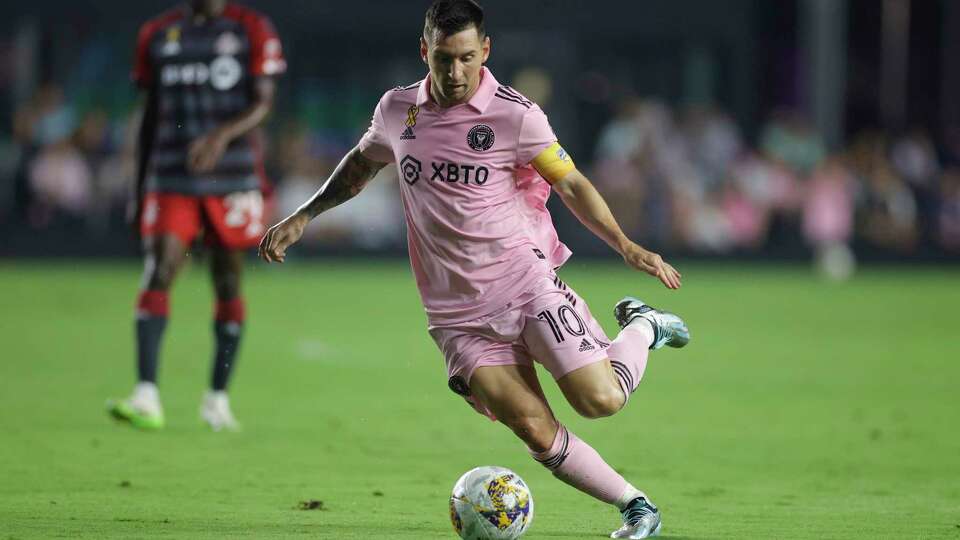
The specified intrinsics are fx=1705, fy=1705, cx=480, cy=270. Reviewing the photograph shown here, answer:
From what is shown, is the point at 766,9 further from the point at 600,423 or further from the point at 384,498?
the point at 384,498

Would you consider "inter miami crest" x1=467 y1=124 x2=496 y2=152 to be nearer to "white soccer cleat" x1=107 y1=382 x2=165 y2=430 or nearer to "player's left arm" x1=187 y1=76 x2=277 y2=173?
"player's left arm" x1=187 y1=76 x2=277 y2=173

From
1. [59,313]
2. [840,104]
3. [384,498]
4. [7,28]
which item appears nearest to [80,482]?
[384,498]

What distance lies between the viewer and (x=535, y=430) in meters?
6.37

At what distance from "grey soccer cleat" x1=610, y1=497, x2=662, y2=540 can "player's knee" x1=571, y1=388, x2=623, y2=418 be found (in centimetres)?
35

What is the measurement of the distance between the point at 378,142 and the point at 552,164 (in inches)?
29.1

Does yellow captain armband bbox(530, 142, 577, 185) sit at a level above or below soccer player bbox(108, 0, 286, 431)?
above

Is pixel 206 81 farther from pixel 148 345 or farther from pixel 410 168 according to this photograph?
pixel 410 168

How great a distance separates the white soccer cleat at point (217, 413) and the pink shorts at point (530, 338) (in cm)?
329

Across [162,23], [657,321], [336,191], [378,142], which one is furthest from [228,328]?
[657,321]

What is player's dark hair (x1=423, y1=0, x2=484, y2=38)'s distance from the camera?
6.21 m

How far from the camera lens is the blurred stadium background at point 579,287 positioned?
→ 7.55 meters

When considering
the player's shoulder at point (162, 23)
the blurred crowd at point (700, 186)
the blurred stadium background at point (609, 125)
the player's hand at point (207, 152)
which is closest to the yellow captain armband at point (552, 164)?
the player's hand at point (207, 152)

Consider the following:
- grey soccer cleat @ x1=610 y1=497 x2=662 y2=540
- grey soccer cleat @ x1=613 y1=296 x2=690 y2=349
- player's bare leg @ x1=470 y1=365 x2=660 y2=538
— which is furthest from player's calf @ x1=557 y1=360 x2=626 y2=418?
grey soccer cleat @ x1=613 y1=296 x2=690 y2=349

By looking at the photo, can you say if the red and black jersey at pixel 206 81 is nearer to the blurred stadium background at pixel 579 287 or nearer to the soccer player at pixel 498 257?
the blurred stadium background at pixel 579 287
